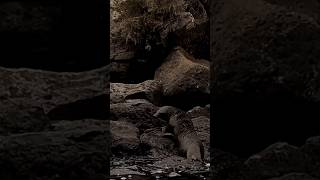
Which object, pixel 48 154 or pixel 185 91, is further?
pixel 185 91

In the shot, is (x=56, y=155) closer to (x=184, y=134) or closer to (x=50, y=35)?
(x=50, y=35)

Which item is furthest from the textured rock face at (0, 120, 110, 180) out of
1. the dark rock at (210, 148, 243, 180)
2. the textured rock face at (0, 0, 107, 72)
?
the dark rock at (210, 148, 243, 180)

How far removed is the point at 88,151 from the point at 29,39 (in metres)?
0.46

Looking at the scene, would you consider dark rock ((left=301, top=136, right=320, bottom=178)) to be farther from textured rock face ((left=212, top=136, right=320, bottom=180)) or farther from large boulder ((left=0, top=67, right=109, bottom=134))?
large boulder ((left=0, top=67, right=109, bottom=134))

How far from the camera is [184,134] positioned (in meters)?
6.05

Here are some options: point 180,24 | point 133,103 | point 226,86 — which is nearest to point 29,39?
point 226,86

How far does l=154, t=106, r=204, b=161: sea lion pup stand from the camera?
5.57 meters

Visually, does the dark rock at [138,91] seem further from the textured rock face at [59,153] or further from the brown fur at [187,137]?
the textured rock face at [59,153]

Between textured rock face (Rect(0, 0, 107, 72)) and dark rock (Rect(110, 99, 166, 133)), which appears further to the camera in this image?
dark rock (Rect(110, 99, 166, 133))

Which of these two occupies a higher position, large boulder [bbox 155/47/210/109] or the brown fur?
large boulder [bbox 155/47/210/109]

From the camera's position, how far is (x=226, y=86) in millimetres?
1986

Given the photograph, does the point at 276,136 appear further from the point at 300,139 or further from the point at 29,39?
the point at 29,39

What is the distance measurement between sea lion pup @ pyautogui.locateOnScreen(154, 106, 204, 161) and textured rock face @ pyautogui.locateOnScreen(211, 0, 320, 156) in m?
3.44

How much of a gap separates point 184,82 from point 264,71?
6.42 meters
